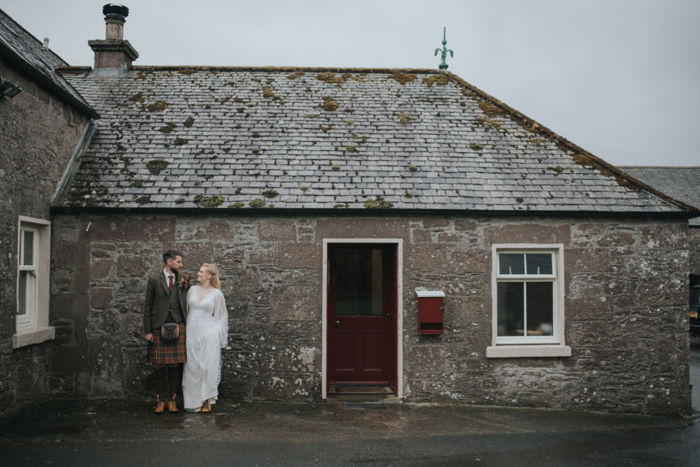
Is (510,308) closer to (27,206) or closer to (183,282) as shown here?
(183,282)

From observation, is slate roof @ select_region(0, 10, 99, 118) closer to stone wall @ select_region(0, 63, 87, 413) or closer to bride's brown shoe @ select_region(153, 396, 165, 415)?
stone wall @ select_region(0, 63, 87, 413)

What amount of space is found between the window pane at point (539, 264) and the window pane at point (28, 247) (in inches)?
292

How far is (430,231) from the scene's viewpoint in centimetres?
805

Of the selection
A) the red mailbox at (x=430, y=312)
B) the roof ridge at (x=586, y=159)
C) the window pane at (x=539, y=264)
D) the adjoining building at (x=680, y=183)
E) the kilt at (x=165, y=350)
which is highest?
the adjoining building at (x=680, y=183)

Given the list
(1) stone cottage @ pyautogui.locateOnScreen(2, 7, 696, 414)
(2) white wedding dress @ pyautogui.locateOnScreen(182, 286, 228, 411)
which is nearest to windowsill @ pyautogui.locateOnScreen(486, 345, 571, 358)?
(1) stone cottage @ pyautogui.locateOnScreen(2, 7, 696, 414)

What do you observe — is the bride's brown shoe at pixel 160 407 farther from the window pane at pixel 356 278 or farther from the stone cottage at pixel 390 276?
the window pane at pixel 356 278

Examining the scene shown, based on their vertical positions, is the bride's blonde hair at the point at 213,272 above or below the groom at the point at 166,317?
above

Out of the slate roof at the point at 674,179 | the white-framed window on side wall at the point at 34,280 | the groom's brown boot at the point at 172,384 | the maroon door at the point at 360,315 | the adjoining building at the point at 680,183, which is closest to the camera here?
the groom's brown boot at the point at 172,384

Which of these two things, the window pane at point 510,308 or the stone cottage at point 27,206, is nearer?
the stone cottage at point 27,206

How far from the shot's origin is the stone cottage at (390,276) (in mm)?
7871

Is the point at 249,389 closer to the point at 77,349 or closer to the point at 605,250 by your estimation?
the point at 77,349

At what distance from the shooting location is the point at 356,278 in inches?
339

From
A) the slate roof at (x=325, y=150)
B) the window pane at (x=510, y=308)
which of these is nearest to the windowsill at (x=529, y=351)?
the window pane at (x=510, y=308)

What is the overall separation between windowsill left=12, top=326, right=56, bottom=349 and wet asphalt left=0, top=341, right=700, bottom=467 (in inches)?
35.7
